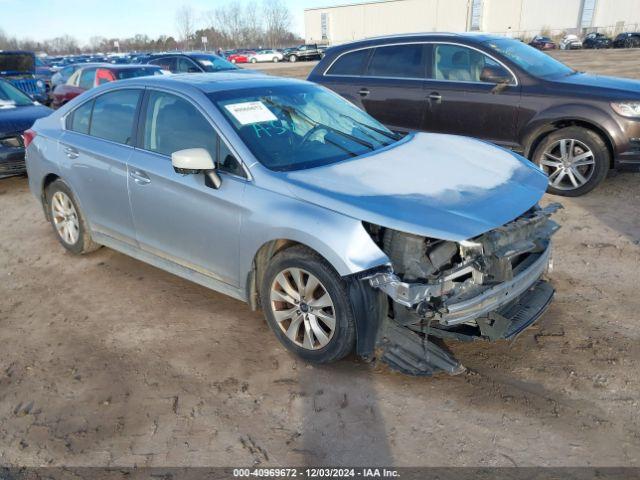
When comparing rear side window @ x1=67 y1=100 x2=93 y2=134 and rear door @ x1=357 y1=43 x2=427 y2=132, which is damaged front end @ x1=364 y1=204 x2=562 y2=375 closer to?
rear side window @ x1=67 y1=100 x2=93 y2=134

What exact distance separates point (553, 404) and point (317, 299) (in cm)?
147

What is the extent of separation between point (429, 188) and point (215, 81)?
194cm

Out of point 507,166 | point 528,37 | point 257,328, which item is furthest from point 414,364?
point 528,37

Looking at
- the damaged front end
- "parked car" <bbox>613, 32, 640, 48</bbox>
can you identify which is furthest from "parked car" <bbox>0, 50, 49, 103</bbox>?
"parked car" <bbox>613, 32, 640, 48</bbox>

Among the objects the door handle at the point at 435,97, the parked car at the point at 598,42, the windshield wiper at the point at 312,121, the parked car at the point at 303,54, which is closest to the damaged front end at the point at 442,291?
the windshield wiper at the point at 312,121

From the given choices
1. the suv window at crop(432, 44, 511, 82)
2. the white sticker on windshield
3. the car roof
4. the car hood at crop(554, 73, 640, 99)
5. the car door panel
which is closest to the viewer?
the car door panel

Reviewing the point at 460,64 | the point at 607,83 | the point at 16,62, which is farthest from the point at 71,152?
the point at 16,62

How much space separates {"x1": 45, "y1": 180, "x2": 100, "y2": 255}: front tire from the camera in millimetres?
4973

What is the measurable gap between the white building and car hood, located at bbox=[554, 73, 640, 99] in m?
65.4

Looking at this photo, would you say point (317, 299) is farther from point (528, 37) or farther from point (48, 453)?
point (528, 37)

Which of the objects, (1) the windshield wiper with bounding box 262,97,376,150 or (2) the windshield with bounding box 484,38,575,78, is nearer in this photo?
(1) the windshield wiper with bounding box 262,97,376,150

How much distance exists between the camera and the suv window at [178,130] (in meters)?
3.62

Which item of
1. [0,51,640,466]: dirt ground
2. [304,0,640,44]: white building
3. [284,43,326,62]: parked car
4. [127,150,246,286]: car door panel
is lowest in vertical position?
[0,51,640,466]: dirt ground

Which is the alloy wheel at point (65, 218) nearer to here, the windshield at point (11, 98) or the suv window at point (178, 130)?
the suv window at point (178, 130)
